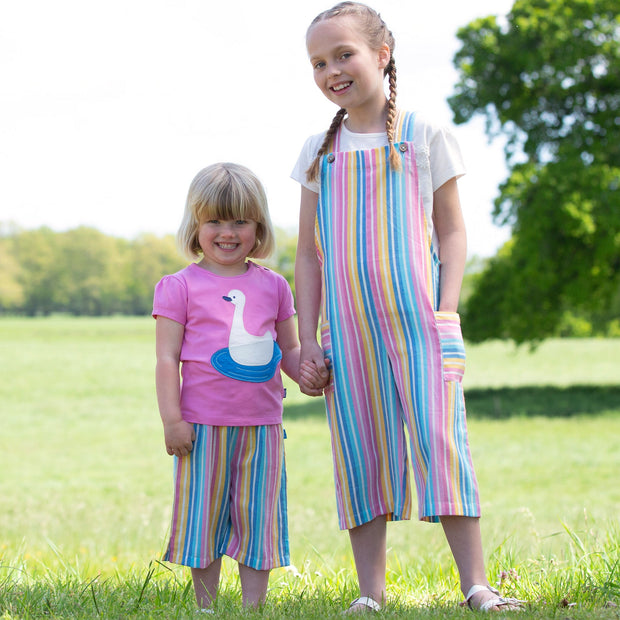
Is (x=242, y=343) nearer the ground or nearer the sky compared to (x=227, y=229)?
nearer the ground

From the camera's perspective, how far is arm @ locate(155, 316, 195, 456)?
2.70 meters

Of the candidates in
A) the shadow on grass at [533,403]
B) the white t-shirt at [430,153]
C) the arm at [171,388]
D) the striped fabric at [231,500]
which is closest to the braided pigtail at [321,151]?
the white t-shirt at [430,153]

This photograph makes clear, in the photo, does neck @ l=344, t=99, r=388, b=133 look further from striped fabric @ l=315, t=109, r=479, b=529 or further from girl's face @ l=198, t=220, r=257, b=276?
girl's face @ l=198, t=220, r=257, b=276

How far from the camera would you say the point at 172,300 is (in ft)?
9.11

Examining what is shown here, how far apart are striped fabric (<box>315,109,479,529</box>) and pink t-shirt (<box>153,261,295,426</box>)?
23 centimetres

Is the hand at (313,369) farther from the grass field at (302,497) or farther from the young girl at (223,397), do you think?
the grass field at (302,497)

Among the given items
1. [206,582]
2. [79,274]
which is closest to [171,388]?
[206,582]

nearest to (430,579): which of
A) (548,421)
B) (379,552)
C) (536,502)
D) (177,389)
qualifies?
(379,552)

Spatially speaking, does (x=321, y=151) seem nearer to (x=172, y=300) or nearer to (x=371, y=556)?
(x=172, y=300)

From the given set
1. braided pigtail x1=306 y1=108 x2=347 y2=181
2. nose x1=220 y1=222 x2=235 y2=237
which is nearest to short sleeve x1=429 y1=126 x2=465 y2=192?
braided pigtail x1=306 y1=108 x2=347 y2=181

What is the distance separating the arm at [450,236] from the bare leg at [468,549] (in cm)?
70

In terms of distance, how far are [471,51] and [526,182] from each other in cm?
325

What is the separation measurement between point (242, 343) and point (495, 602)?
116cm

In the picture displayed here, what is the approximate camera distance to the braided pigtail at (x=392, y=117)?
8.70ft
